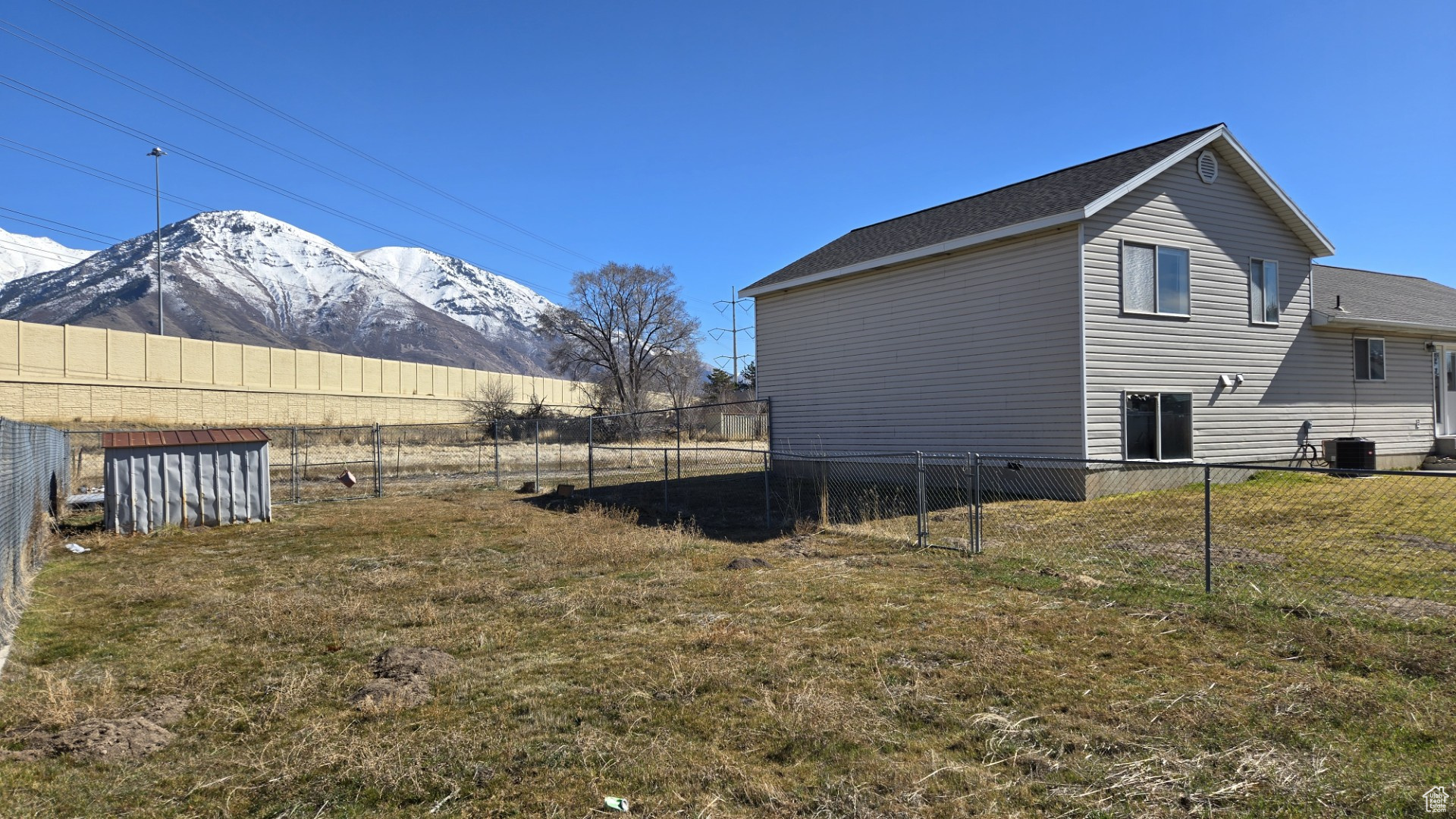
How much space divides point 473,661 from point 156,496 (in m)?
11.8

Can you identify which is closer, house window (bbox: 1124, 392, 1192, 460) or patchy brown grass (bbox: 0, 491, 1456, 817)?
patchy brown grass (bbox: 0, 491, 1456, 817)

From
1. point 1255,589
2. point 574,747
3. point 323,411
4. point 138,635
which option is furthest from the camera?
point 323,411

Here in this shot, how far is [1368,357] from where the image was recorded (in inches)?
754

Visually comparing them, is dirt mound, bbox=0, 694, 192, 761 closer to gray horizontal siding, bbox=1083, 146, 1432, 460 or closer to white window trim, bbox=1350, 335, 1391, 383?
gray horizontal siding, bbox=1083, 146, 1432, 460

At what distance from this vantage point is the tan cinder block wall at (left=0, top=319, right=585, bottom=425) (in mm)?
32812

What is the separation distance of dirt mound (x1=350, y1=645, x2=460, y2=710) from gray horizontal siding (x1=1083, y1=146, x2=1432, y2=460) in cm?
1231

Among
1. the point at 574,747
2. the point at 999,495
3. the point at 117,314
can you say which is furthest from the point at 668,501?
the point at 117,314

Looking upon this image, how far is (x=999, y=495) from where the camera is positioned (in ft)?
51.8

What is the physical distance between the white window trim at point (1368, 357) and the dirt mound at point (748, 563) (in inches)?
669

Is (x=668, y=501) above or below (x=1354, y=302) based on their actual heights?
below

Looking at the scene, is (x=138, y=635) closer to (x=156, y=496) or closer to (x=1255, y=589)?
(x=156, y=496)

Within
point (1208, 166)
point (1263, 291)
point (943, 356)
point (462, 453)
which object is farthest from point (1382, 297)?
point (462, 453)

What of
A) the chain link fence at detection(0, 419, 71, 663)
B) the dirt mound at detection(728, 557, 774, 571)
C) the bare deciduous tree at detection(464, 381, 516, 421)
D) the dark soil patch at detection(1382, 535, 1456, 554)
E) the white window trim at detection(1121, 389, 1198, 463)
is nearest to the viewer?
the chain link fence at detection(0, 419, 71, 663)

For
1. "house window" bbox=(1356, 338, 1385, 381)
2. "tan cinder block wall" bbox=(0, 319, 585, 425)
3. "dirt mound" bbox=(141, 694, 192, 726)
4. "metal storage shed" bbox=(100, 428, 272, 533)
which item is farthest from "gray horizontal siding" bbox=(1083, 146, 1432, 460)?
"tan cinder block wall" bbox=(0, 319, 585, 425)
